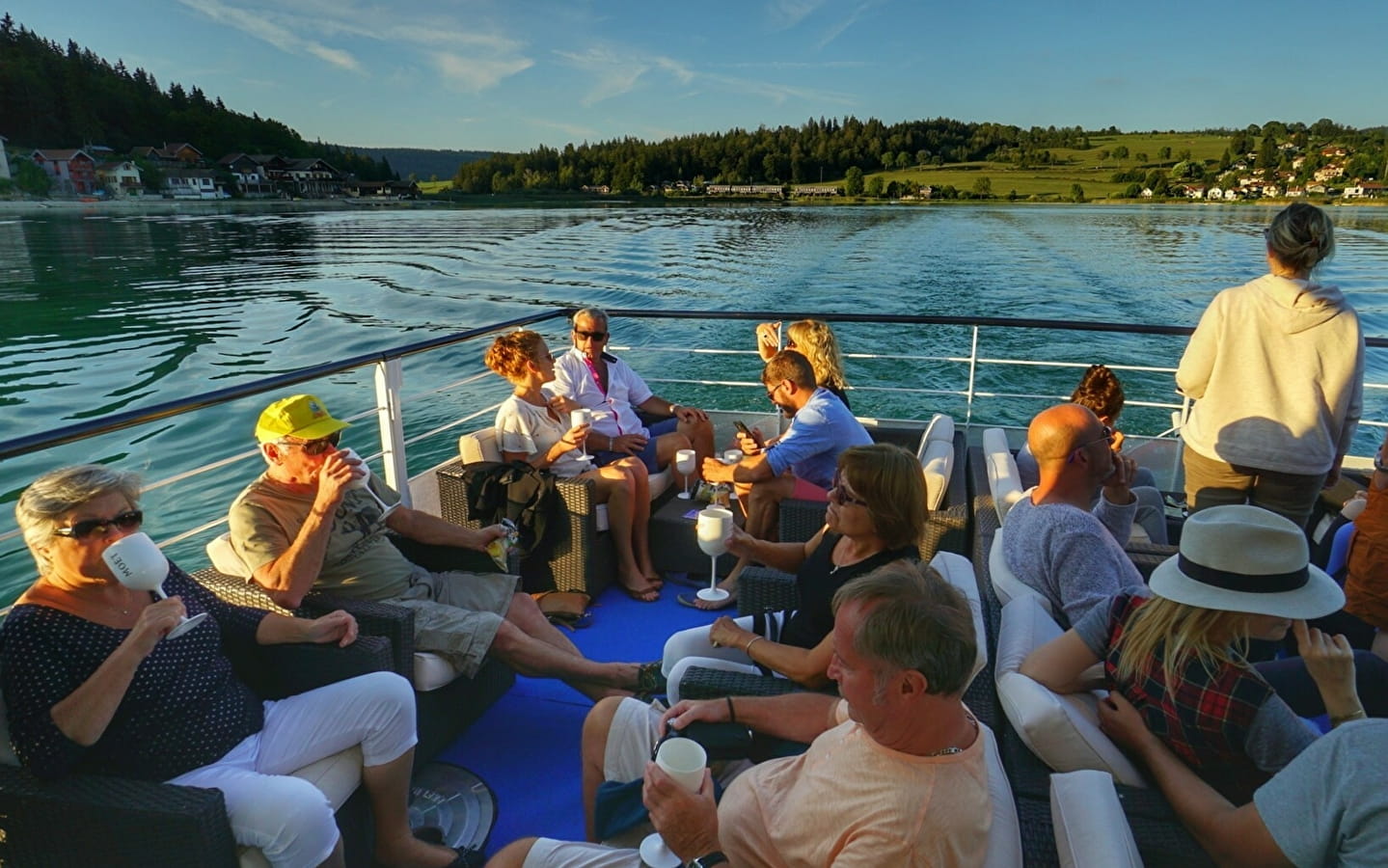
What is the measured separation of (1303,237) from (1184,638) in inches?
62.9

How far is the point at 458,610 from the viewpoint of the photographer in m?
1.97

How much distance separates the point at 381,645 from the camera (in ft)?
5.36

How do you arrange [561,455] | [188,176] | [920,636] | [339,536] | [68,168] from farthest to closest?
[188,176] → [68,168] → [561,455] → [339,536] → [920,636]

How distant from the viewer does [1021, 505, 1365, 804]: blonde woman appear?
1062 mm

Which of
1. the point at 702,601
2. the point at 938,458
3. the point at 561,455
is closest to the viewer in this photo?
the point at 938,458

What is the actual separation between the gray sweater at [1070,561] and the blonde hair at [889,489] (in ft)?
0.80

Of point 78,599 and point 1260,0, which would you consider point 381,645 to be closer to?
point 78,599

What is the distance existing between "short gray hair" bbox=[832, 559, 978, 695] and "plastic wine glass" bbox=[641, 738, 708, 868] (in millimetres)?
268

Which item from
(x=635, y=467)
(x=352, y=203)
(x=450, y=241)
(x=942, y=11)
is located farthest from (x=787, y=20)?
(x=352, y=203)

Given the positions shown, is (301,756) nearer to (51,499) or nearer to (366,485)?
(51,499)

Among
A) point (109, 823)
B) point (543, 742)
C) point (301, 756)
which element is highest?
point (109, 823)

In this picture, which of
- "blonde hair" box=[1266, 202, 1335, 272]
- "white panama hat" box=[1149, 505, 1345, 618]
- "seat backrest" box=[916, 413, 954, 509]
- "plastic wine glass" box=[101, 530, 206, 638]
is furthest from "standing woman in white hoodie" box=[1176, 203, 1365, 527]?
"plastic wine glass" box=[101, 530, 206, 638]

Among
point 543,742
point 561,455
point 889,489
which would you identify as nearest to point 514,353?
point 561,455

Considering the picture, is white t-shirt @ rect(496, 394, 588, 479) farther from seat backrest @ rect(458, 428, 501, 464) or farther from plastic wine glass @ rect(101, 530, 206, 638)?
plastic wine glass @ rect(101, 530, 206, 638)
